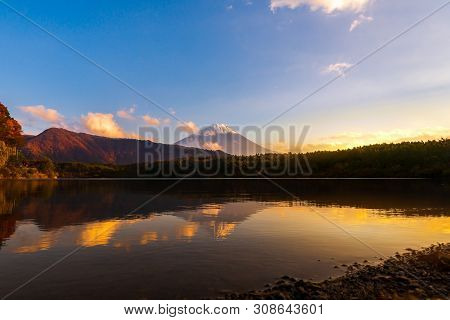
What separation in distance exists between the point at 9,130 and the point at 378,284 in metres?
189

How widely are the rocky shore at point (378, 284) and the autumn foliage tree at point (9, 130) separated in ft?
599

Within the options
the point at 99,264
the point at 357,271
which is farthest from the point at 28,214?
the point at 357,271

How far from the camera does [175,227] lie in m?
35.8

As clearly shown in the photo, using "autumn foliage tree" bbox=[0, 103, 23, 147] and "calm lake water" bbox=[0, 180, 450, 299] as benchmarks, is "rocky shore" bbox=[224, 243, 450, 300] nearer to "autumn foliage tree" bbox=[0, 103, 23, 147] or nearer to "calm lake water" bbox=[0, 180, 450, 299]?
"calm lake water" bbox=[0, 180, 450, 299]

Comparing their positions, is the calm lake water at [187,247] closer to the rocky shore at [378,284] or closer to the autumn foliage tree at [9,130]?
the rocky shore at [378,284]

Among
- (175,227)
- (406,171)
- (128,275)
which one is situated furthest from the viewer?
(406,171)

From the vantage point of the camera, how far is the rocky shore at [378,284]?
15.6 meters

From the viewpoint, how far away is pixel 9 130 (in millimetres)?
170500

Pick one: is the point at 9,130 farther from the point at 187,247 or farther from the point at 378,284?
the point at 378,284

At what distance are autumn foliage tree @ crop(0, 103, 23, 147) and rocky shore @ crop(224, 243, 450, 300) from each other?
183m

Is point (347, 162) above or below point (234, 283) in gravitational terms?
above

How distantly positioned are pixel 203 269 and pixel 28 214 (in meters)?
33.6

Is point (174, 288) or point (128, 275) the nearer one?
point (174, 288)
